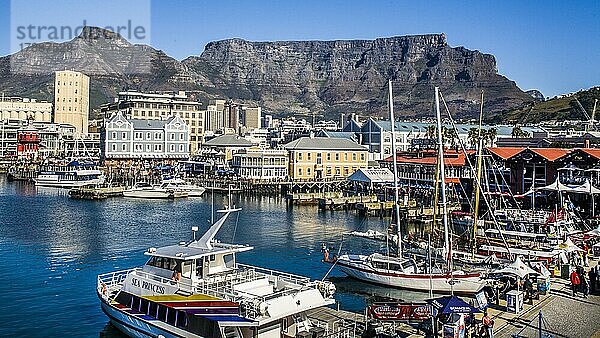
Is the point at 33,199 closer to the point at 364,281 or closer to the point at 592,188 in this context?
the point at 364,281

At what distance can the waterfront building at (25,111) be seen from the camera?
6353 inches

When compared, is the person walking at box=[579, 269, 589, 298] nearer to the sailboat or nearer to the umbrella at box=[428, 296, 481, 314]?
the sailboat

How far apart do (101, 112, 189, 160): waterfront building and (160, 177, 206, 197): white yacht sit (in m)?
26.8

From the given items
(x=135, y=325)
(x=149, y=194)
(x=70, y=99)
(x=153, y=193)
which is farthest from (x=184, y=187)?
(x=70, y=99)

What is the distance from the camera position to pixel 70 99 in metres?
169

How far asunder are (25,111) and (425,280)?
162033 millimetres

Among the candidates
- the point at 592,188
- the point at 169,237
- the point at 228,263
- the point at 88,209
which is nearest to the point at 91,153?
the point at 88,209

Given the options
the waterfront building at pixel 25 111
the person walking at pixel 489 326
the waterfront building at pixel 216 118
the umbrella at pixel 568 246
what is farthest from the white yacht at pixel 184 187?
the waterfront building at pixel 216 118

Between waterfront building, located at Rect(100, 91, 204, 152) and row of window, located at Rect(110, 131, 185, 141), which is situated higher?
waterfront building, located at Rect(100, 91, 204, 152)

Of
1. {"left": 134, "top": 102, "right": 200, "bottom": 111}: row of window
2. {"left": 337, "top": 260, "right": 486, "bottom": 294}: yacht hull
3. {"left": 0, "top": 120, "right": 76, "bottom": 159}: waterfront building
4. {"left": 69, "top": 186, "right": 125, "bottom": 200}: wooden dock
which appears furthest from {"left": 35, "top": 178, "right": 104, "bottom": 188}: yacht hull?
{"left": 337, "top": 260, "right": 486, "bottom": 294}: yacht hull

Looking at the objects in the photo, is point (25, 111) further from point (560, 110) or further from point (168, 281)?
point (168, 281)

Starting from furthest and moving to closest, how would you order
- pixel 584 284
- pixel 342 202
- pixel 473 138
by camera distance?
pixel 473 138 < pixel 342 202 < pixel 584 284

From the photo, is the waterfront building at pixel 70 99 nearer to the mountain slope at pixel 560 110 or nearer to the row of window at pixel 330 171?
the row of window at pixel 330 171

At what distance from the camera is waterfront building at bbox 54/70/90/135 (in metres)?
167
